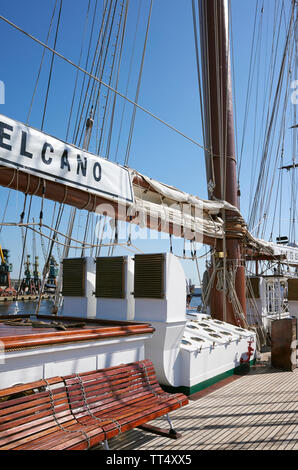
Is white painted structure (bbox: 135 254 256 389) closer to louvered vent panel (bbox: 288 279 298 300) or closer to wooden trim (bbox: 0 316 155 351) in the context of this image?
wooden trim (bbox: 0 316 155 351)

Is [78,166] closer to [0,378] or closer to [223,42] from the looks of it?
[0,378]

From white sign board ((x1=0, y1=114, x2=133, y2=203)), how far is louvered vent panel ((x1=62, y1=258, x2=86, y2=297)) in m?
1.52

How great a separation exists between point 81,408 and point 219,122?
713 centimetres

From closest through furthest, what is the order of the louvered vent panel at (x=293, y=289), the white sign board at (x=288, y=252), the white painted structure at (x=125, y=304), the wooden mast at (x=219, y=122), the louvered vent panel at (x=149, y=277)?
1. the louvered vent panel at (x=149, y=277)
2. the white painted structure at (x=125, y=304)
3. the wooden mast at (x=219, y=122)
4. the louvered vent panel at (x=293, y=289)
5. the white sign board at (x=288, y=252)

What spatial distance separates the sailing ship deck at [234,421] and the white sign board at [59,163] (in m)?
2.77

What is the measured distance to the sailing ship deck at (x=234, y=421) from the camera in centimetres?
372

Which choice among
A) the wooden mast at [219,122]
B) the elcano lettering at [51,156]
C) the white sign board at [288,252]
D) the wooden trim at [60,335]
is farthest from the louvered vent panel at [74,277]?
the white sign board at [288,252]

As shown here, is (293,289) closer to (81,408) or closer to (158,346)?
(158,346)

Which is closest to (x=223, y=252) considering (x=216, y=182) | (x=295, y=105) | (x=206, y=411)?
(x=216, y=182)

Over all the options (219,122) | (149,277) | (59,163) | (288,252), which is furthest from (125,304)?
(288,252)

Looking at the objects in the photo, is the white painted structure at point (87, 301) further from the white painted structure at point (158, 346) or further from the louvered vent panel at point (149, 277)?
the louvered vent panel at point (149, 277)

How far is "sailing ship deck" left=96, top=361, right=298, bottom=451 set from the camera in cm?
372

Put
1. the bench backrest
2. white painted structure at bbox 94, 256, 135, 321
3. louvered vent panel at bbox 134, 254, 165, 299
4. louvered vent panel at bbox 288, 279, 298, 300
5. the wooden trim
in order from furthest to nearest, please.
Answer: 1. louvered vent panel at bbox 288, 279, 298, 300
2. white painted structure at bbox 94, 256, 135, 321
3. louvered vent panel at bbox 134, 254, 165, 299
4. the bench backrest
5. the wooden trim

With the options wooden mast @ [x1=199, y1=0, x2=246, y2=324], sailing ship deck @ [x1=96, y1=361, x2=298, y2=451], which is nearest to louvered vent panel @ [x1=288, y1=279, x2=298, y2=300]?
wooden mast @ [x1=199, y1=0, x2=246, y2=324]
